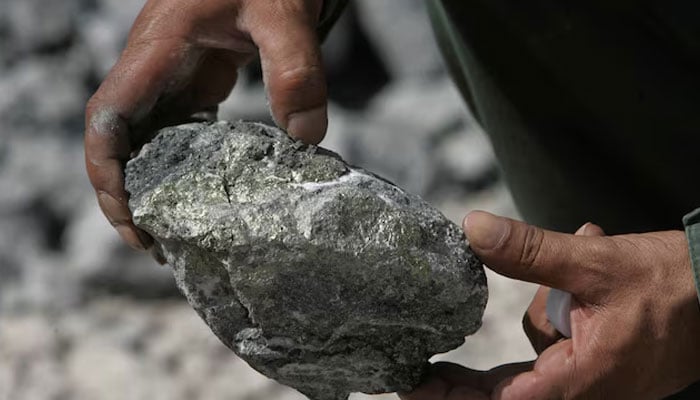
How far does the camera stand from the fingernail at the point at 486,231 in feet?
4.72

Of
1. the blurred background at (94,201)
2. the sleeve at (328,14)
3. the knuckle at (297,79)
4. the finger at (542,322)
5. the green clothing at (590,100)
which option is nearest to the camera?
the knuckle at (297,79)

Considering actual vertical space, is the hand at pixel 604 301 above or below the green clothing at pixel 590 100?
below

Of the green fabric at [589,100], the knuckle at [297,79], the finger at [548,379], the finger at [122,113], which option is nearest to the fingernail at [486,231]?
the finger at [548,379]

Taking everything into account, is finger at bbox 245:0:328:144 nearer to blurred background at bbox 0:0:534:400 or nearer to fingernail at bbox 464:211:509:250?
fingernail at bbox 464:211:509:250

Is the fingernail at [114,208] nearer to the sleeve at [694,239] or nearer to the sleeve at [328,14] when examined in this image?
the sleeve at [328,14]

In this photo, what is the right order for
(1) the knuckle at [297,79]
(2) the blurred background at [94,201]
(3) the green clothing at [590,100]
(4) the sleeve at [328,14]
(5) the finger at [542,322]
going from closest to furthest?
1. (1) the knuckle at [297,79]
2. (5) the finger at [542,322]
3. (4) the sleeve at [328,14]
4. (3) the green clothing at [590,100]
5. (2) the blurred background at [94,201]

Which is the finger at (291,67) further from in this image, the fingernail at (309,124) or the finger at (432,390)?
the finger at (432,390)

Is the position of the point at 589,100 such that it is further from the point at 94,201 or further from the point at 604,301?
the point at 94,201

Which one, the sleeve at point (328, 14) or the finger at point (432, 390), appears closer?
the finger at point (432, 390)

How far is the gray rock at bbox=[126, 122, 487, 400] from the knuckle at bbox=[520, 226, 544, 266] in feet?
0.21

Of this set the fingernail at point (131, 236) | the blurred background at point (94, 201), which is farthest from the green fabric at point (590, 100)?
the blurred background at point (94, 201)

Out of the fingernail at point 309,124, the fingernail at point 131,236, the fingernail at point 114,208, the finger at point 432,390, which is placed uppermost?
the fingernail at point 309,124

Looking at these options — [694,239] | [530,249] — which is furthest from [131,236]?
[694,239]

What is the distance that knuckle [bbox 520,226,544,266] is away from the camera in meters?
1.44
